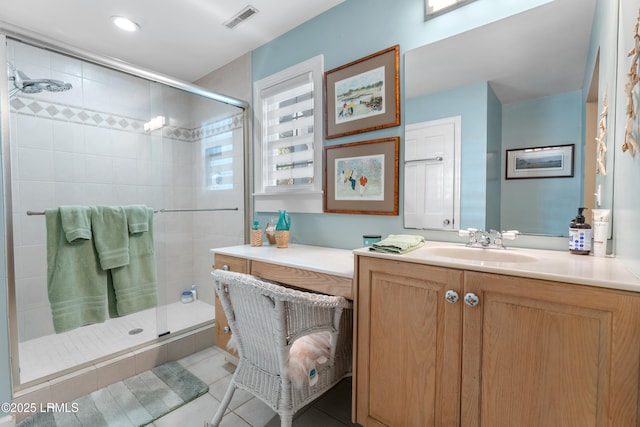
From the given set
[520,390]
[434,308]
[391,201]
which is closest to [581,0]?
[391,201]

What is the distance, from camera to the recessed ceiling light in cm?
204

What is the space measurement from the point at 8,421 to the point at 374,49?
2752 millimetres

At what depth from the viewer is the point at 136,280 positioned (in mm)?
1935

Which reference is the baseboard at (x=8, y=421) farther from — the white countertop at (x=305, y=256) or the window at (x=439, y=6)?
the window at (x=439, y=6)

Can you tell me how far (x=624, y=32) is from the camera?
2.93 ft

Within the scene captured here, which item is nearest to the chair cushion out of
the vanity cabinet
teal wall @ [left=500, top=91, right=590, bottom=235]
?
the vanity cabinet

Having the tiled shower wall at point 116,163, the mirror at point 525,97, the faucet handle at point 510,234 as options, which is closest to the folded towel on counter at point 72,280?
the tiled shower wall at point 116,163

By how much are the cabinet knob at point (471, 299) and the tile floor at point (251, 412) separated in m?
0.98

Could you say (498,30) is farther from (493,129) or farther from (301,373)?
(301,373)

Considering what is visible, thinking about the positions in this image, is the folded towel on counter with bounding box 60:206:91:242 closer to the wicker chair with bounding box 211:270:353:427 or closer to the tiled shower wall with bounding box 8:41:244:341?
the tiled shower wall with bounding box 8:41:244:341

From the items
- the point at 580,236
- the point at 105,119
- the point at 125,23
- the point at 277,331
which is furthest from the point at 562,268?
the point at 105,119

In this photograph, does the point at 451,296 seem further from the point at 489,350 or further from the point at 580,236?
the point at 580,236

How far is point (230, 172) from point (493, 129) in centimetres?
216

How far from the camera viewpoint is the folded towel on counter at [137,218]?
1902mm
